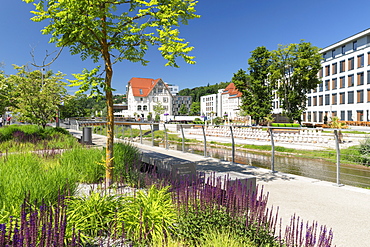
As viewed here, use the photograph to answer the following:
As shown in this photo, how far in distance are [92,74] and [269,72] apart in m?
39.0

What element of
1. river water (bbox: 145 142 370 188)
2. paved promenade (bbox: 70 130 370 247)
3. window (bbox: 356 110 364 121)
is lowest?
river water (bbox: 145 142 370 188)

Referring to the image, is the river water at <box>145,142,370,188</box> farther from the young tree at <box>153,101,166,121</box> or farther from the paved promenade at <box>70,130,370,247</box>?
the young tree at <box>153,101,166,121</box>

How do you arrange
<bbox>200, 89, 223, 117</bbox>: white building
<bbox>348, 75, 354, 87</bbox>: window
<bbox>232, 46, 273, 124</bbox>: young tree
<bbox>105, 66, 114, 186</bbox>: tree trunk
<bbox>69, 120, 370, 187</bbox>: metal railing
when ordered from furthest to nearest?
<bbox>200, 89, 223, 117</bbox>: white building
<bbox>348, 75, 354, 87</bbox>: window
<bbox>232, 46, 273, 124</bbox>: young tree
<bbox>69, 120, 370, 187</bbox>: metal railing
<bbox>105, 66, 114, 186</bbox>: tree trunk

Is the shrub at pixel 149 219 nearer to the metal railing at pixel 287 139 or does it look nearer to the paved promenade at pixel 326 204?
the paved promenade at pixel 326 204

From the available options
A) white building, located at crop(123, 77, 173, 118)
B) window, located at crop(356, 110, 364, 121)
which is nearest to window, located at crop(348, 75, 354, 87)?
window, located at crop(356, 110, 364, 121)

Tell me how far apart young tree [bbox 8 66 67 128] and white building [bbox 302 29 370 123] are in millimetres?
41094

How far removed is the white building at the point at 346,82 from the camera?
41.7 m

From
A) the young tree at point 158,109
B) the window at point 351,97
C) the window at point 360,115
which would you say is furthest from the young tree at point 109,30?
the young tree at point 158,109

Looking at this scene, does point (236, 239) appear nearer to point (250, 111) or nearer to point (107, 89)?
point (107, 89)

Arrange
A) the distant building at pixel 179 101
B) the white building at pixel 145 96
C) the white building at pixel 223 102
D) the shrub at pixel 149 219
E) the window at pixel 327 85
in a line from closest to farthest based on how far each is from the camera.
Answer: the shrub at pixel 149 219, the window at pixel 327 85, the white building at pixel 145 96, the white building at pixel 223 102, the distant building at pixel 179 101

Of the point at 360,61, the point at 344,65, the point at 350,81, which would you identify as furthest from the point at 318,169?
the point at 344,65

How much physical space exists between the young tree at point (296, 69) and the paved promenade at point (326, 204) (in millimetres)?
35047

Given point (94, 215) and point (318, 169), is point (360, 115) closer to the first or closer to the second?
point (318, 169)

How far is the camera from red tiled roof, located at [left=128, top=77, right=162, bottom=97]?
291 ft
